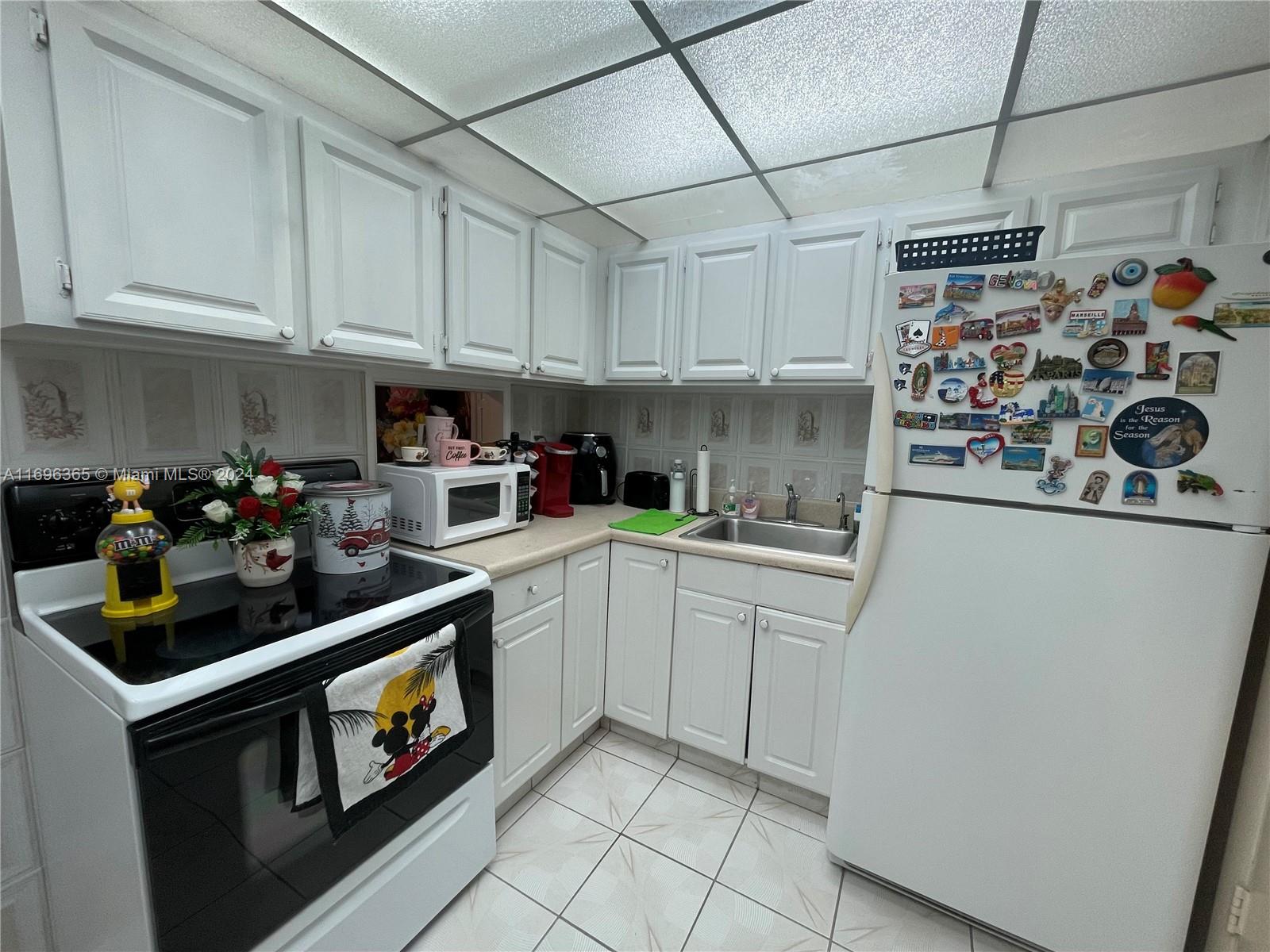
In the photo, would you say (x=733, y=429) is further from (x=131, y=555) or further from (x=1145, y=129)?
(x=131, y=555)

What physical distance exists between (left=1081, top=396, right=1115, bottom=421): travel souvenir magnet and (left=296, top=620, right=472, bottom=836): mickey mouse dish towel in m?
1.47

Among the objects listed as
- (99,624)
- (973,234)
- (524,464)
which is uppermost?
(973,234)

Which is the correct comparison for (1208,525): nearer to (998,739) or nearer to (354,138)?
(998,739)

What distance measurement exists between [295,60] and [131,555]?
1.10 metres

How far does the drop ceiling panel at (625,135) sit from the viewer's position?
1178mm

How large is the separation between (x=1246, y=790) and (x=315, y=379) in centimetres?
257

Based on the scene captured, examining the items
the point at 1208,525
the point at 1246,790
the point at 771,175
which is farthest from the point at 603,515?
the point at 1246,790

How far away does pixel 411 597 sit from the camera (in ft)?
3.79

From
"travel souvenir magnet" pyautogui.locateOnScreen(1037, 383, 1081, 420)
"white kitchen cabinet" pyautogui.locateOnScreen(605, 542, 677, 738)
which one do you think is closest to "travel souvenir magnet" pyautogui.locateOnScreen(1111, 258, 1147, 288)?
"travel souvenir magnet" pyautogui.locateOnScreen(1037, 383, 1081, 420)

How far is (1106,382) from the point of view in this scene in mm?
1054

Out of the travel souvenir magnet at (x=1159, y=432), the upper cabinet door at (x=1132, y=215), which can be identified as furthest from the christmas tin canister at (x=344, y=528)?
the upper cabinet door at (x=1132, y=215)

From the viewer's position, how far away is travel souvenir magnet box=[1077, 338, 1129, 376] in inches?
40.9

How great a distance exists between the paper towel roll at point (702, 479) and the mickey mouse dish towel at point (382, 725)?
1.27m

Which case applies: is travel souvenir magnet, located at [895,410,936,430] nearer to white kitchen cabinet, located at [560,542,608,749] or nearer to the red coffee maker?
white kitchen cabinet, located at [560,542,608,749]
